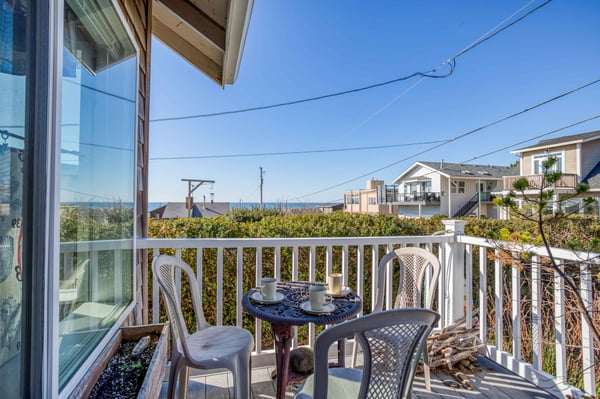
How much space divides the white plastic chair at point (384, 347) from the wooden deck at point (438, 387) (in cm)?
134

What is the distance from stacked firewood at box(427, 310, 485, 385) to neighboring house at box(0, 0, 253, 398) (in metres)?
2.45

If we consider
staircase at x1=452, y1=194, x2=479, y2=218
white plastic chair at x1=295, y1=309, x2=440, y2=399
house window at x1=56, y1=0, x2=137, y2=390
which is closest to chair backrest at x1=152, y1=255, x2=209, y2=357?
house window at x1=56, y1=0, x2=137, y2=390

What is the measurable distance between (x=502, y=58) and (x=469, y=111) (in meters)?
4.83

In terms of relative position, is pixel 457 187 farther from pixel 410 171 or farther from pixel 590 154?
pixel 590 154

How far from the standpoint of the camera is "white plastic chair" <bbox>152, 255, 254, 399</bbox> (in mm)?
1568

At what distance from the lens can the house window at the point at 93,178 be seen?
1.08 m

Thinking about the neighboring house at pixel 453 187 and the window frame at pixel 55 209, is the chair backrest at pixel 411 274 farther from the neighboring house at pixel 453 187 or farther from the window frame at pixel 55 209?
the neighboring house at pixel 453 187

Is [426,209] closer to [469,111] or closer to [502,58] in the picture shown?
[469,111]

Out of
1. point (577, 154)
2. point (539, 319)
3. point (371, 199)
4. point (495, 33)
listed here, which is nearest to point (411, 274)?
point (539, 319)

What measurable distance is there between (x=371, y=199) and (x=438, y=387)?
2282 cm

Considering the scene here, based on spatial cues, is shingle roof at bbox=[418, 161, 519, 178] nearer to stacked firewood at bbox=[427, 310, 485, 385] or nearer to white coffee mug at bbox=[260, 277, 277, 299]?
stacked firewood at bbox=[427, 310, 485, 385]

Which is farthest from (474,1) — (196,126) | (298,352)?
(196,126)

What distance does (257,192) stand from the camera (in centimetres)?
1861

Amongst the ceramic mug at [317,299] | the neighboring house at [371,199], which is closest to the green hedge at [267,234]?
the ceramic mug at [317,299]
